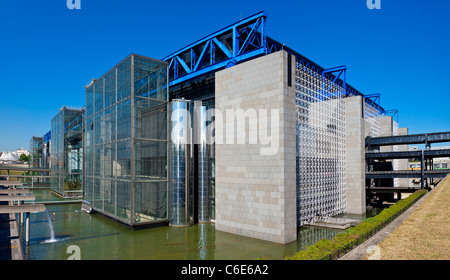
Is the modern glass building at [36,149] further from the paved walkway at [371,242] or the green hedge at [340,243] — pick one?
the paved walkway at [371,242]

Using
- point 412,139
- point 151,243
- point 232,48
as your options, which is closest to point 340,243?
point 151,243

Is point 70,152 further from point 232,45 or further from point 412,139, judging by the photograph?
point 412,139

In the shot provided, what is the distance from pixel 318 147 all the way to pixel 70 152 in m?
50.3

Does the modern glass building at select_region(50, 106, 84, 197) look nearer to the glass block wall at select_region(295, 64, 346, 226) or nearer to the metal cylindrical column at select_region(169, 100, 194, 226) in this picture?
the metal cylindrical column at select_region(169, 100, 194, 226)

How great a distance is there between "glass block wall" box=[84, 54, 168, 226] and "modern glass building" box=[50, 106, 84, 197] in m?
26.8

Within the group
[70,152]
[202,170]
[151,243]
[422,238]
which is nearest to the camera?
[422,238]

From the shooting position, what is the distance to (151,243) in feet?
81.8

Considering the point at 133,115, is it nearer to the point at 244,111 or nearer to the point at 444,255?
the point at 244,111

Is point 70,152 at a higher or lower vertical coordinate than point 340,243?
higher

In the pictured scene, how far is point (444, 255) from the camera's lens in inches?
601

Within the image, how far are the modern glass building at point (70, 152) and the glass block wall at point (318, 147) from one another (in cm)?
4562

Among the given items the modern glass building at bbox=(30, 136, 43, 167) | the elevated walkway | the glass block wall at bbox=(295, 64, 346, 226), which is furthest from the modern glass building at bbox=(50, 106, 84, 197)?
the elevated walkway

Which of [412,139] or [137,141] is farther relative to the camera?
[412,139]
